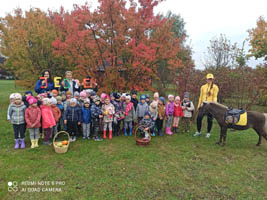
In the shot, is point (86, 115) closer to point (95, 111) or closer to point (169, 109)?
point (95, 111)

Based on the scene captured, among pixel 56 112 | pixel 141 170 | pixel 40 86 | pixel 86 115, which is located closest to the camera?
pixel 141 170

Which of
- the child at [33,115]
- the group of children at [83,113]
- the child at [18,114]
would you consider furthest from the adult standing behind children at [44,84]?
the child at [18,114]

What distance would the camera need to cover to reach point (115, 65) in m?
6.32

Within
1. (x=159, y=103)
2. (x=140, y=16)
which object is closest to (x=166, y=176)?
(x=159, y=103)

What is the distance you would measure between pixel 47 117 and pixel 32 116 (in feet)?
1.20

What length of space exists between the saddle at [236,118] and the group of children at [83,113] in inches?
52.7

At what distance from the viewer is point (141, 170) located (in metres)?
3.76

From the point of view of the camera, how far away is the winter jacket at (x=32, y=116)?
455 centimetres

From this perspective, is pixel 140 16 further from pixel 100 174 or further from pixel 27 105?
pixel 100 174

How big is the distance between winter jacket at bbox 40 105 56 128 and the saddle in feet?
16.7

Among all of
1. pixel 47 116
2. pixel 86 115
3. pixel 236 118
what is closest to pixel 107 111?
pixel 86 115

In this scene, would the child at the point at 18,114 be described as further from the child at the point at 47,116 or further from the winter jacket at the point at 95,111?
the winter jacket at the point at 95,111

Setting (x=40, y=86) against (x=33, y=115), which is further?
(x=40, y=86)

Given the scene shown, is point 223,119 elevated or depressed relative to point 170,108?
depressed
